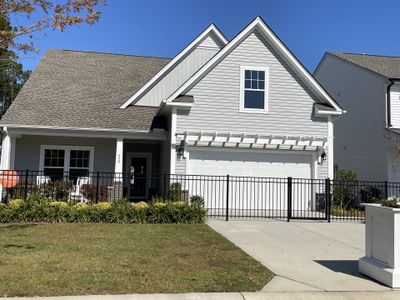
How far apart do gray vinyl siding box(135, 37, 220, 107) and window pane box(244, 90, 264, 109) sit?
474cm

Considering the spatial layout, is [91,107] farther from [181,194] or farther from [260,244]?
[260,244]

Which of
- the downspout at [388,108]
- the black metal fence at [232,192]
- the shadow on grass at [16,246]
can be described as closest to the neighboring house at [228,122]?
the black metal fence at [232,192]

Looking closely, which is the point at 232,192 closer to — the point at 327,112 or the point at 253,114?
the point at 253,114

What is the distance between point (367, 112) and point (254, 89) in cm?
895

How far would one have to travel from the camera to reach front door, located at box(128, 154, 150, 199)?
70.9 ft

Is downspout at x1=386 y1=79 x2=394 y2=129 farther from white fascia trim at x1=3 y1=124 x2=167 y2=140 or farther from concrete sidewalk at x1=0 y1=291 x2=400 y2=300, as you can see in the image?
concrete sidewalk at x1=0 y1=291 x2=400 y2=300

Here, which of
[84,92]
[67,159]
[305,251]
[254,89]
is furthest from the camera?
[84,92]

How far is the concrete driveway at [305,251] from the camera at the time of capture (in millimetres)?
6867

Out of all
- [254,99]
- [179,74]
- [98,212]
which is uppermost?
[179,74]

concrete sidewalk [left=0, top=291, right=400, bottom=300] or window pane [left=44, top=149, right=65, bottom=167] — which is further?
window pane [left=44, top=149, right=65, bottom=167]

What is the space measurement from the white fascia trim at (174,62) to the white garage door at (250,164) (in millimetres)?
4874

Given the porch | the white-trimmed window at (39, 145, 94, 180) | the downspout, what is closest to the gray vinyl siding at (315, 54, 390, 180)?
the downspout

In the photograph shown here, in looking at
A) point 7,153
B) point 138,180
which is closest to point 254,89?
point 138,180

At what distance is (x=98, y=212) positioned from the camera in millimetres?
13367
